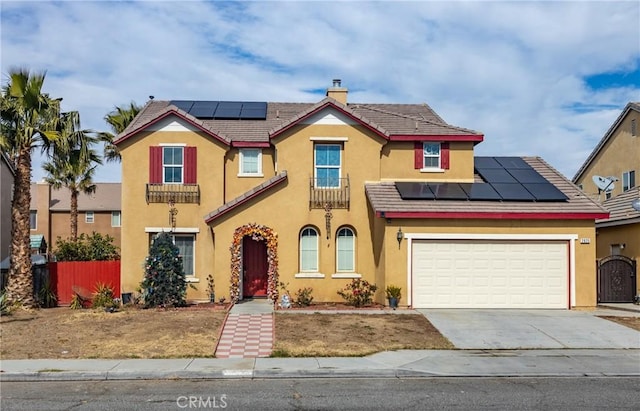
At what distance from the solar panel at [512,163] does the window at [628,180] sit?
7.32m

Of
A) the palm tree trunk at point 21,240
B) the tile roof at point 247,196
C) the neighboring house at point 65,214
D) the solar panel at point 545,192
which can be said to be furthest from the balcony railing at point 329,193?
the neighboring house at point 65,214

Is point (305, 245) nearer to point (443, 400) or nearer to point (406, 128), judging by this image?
point (406, 128)

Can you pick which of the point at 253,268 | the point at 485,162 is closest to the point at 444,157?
the point at 485,162

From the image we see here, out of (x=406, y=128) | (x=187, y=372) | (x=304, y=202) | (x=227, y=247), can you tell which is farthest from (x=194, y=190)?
(x=187, y=372)

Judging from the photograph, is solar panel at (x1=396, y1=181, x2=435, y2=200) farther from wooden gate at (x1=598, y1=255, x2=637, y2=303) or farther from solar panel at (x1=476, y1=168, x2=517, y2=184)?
wooden gate at (x1=598, y1=255, x2=637, y2=303)

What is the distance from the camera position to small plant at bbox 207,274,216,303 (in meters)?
20.4

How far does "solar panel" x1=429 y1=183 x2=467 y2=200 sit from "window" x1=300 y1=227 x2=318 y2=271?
14.1 feet

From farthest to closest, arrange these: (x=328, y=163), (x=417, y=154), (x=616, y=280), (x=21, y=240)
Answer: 1. (x=616, y=280)
2. (x=417, y=154)
3. (x=328, y=163)
4. (x=21, y=240)

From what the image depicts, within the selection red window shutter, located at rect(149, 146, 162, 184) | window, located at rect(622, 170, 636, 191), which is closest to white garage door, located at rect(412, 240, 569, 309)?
red window shutter, located at rect(149, 146, 162, 184)

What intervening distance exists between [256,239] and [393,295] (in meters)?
4.92

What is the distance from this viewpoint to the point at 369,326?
1619 centimetres

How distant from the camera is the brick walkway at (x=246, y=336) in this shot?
13.9 metres

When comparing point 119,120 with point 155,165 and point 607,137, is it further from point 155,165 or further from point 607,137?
point 607,137

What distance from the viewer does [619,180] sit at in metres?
29.2
